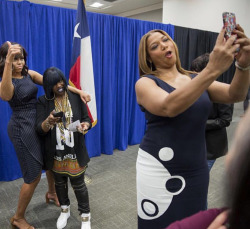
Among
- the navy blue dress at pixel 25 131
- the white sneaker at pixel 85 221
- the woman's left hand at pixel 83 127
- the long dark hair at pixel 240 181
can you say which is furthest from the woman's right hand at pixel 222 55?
the white sneaker at pixel 85 221

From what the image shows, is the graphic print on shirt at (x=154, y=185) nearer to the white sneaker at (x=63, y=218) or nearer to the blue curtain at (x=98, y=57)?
the white sneaker at (x=63, y=218)

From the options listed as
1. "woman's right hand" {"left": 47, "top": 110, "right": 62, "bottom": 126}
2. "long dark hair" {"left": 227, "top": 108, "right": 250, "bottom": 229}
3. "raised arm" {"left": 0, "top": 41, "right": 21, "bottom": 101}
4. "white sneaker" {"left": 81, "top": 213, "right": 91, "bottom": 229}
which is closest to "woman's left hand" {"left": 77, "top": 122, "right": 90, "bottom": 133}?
"woman's right hand" {"left": 47, "top": 110, "right": 62, "bottom": 126}

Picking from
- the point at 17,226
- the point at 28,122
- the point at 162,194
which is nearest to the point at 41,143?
the point at 28,122

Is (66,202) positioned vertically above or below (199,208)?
below

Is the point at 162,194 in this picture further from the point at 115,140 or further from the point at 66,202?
the point at 115,140

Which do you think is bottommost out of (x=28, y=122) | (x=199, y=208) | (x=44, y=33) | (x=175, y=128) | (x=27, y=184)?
(x=27, y=184)

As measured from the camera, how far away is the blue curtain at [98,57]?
2.66 m

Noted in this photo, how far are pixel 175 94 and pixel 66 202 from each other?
1571mm

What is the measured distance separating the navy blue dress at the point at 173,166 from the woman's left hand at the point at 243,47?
0.21 metres

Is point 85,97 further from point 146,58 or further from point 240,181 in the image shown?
point 240,181

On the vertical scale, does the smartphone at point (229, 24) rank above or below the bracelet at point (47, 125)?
above

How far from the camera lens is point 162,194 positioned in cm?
110

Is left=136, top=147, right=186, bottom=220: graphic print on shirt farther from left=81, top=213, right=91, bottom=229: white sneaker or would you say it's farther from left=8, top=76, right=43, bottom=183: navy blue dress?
left=8, top=76, right=43, bottom=183: navy blue dress

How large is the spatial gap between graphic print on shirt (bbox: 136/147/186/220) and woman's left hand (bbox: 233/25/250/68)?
0.48 meters
